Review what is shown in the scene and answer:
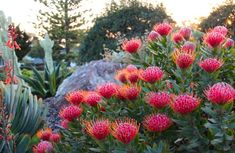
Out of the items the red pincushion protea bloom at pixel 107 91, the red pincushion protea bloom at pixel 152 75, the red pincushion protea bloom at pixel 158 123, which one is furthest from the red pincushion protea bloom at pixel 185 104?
the red pincushion protea bloom at pixel 107 91

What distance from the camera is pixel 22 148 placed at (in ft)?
11.9

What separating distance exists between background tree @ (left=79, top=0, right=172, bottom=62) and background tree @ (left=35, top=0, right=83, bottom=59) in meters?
24.6

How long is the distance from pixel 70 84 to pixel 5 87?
264cm

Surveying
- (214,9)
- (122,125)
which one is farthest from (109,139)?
(214,9)

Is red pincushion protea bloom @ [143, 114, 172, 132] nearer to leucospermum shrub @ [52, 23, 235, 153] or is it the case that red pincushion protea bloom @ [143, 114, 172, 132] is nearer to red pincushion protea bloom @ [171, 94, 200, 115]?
leucospermum shrub @ [52, 23, 235, 153]

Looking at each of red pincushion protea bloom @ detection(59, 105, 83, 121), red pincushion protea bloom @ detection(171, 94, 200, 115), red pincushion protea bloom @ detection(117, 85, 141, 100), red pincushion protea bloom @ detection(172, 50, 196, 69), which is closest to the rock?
red pincushion protea bloom @ detection(59, 105, 83, 121)

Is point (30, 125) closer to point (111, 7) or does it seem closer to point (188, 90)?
point (188, 90)

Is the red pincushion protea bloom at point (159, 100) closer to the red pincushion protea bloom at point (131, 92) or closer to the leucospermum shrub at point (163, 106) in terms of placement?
the leucospermum shrub at point (163, 106)

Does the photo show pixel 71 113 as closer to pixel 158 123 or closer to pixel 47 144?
pixel 47 144

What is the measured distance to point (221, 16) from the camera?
12.6 meters

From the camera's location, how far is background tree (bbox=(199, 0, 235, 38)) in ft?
40.7

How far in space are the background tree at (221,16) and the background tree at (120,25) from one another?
1.21m

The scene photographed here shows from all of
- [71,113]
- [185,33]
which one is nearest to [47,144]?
[71,113]

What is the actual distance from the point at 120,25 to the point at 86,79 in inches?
239
